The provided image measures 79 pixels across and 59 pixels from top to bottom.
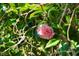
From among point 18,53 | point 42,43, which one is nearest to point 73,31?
point 42,43

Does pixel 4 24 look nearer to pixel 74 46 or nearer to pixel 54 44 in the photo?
pixel 54 44

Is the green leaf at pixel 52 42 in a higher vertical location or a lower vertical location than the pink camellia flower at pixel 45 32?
lower

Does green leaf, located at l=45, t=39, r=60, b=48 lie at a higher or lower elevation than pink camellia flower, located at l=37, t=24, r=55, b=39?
lower
